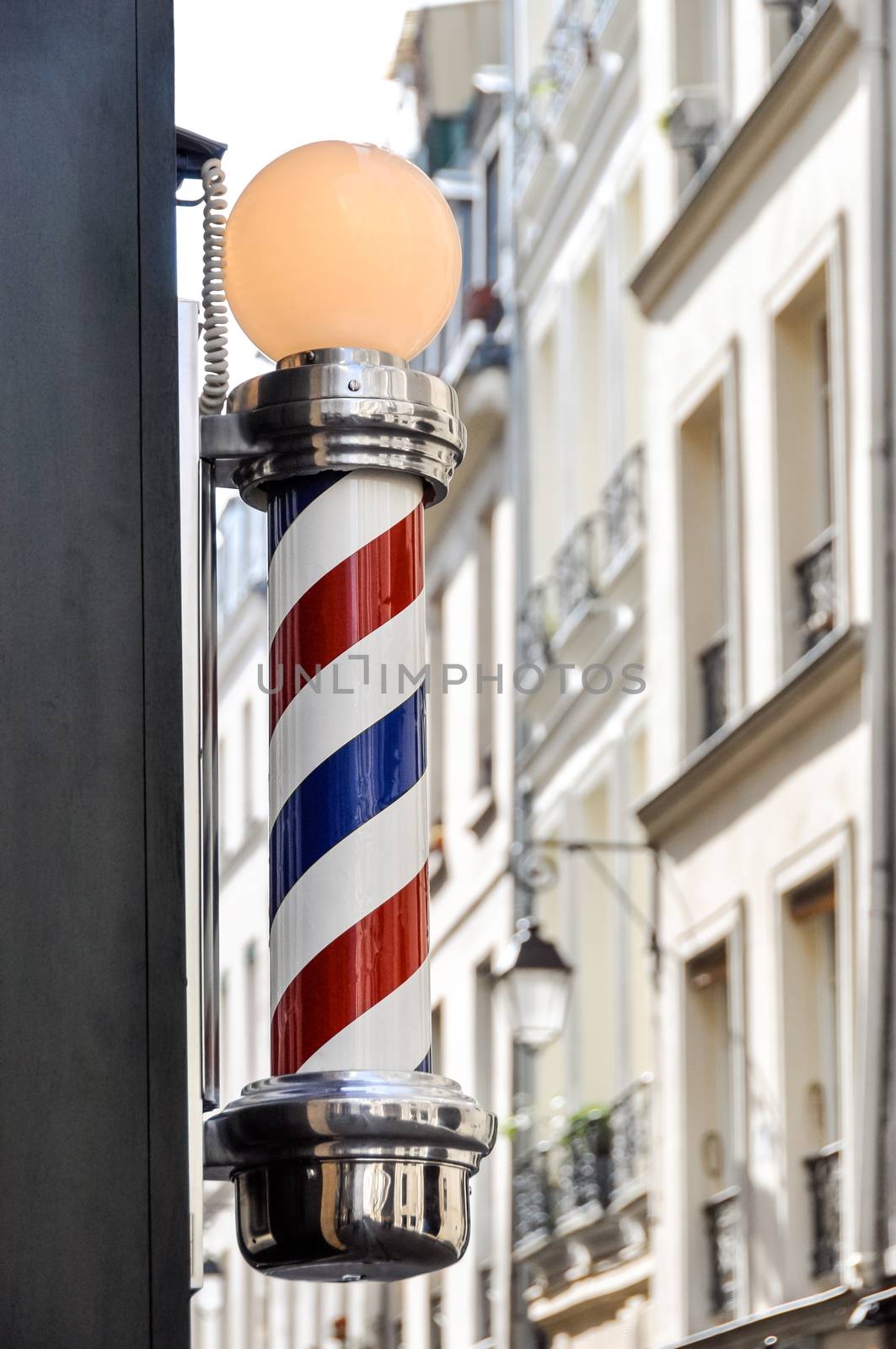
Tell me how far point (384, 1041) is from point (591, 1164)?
16329mm

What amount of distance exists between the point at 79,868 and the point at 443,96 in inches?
1010

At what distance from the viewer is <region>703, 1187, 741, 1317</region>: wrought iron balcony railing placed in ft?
48.9

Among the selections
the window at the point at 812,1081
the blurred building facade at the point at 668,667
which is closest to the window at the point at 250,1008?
the blurred building facade at the point at 668,667

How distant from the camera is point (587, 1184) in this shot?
17.9 metres


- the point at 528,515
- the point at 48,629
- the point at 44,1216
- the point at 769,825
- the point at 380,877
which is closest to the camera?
the point at 44,1216

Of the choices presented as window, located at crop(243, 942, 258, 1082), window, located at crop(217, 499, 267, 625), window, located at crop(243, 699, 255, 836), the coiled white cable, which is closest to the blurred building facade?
window, located at crop(243, 942, 258, 1082)

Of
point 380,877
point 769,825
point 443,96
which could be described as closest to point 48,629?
point 380,877

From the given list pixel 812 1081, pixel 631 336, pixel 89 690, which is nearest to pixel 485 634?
pixel 631 336

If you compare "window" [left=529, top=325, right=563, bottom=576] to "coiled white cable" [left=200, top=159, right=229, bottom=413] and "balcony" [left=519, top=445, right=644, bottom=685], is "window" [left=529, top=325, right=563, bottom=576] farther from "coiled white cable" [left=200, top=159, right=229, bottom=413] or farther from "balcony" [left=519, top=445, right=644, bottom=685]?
"coiled white cable" [left=200, top=159, right=229, bottom=413]

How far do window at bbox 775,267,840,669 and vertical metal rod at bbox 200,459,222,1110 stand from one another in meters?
12.2

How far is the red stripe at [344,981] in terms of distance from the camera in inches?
77.8

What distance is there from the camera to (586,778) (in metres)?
19.1

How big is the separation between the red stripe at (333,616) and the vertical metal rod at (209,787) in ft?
0.17

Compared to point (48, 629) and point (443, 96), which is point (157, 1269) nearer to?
point (48, 629)
